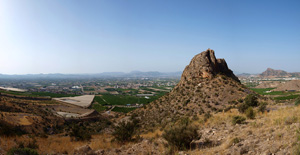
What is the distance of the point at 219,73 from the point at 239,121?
76.8 feet

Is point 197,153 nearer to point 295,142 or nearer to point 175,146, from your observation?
point 175,146

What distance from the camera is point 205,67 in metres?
31.3

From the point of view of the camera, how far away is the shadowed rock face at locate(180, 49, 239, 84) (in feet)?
102

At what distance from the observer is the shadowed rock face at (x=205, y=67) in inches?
1219

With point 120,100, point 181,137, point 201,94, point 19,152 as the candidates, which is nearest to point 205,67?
point 201,94

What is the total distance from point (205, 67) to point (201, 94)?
7.90 meters

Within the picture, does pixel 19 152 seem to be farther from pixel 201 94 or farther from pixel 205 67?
pixel 205 67

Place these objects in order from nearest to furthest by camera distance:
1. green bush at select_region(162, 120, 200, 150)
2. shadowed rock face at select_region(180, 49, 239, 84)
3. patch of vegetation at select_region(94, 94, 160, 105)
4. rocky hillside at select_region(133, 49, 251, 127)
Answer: green bush at select_region(162, 120, 200, 150), rocky hillside at select_region(133, 49, 251, 127), shadowed rock face at select_region(180, 49, 239, 84), patch of vegetation at select_region(94, 94, 160, 105)

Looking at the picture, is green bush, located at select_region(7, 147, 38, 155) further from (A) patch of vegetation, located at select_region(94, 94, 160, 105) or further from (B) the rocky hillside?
(A) patch of vegetation, located at select_region(94, 94, 160, 105)

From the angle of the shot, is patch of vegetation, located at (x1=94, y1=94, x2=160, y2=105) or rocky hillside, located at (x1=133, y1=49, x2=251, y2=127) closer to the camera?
rocky hillside, located at (x1=133, y1=49, x2=251, y2=127)

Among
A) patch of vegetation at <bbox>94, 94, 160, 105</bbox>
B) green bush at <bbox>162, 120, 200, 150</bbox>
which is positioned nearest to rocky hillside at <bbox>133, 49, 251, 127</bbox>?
green bush at <bbox>162, 120, 200, 150</bbox>

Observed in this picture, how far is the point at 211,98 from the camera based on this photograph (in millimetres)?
24641

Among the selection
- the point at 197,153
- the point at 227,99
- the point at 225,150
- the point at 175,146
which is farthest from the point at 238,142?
the point at 227,99

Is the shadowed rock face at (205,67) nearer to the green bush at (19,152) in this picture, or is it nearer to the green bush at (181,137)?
the green bush at (181,137)
